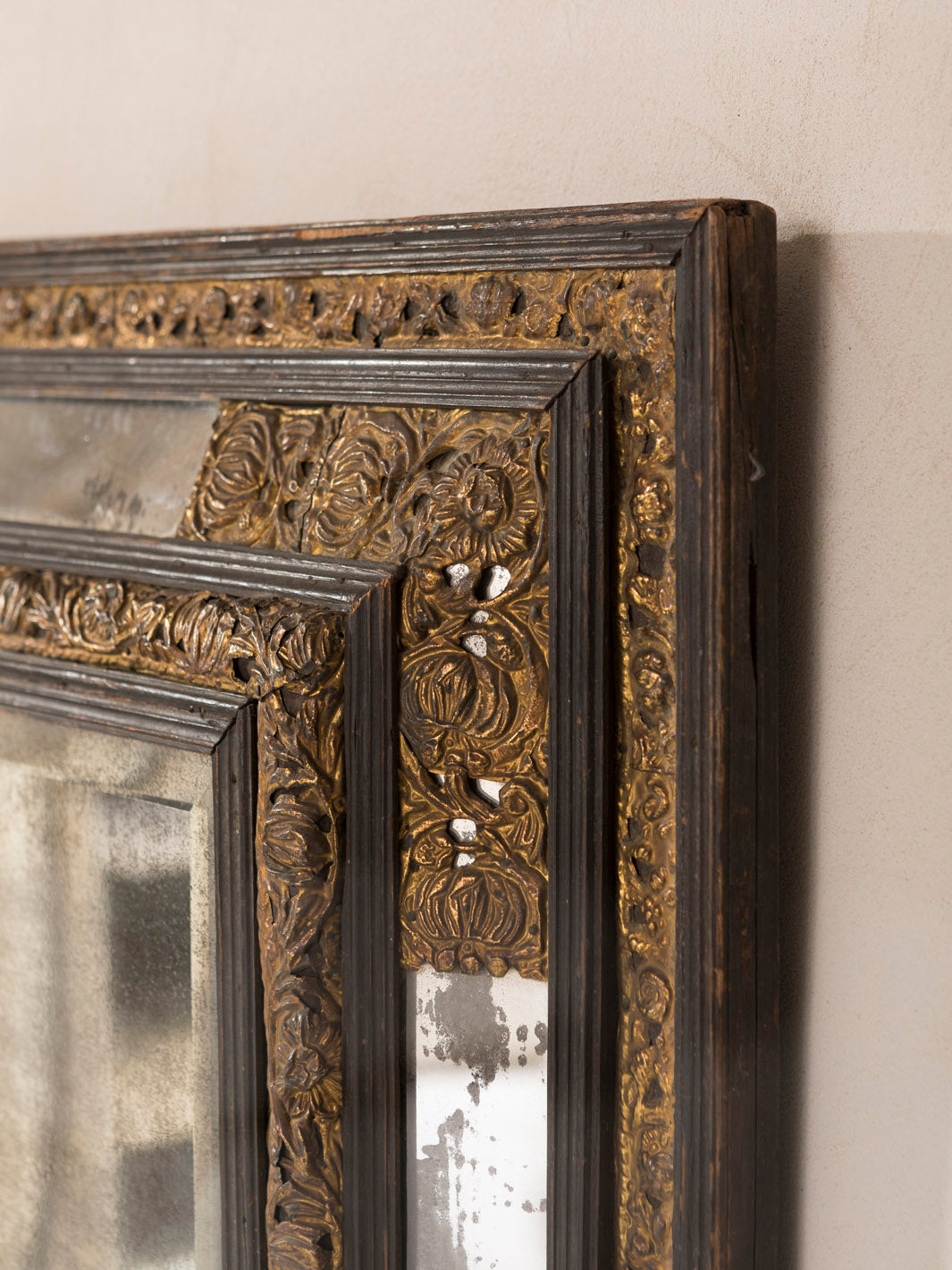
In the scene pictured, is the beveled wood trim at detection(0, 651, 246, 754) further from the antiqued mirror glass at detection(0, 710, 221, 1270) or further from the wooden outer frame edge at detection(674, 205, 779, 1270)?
the wooden outer frame edge at detection(674, 205, 779, 1270)

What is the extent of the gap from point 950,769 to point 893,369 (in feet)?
0.69

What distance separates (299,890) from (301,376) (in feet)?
1.05

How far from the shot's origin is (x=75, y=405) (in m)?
0.95

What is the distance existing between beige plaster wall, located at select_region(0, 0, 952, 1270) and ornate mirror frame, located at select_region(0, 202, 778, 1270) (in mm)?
52

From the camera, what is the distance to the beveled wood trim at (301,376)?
0.68 meters

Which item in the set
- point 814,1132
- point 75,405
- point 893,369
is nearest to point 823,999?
point 814,1132

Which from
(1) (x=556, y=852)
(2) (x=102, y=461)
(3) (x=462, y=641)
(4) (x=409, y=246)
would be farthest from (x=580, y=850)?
(2) (x=102, y=461)

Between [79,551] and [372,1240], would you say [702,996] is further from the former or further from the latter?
[79,551]

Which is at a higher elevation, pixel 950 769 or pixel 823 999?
pixel 950 769

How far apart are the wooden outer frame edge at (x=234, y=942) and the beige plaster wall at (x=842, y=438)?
1.08ft

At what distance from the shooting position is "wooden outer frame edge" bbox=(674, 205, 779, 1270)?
615 millimetres

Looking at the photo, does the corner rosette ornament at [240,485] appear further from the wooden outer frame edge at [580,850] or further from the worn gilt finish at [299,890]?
the wooden outer frame edge at [580,850]

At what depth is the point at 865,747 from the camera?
669mm

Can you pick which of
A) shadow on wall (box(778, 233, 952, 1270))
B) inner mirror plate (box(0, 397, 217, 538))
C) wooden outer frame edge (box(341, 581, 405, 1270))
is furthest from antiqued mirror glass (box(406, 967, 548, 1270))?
inner mirror plate (box(0, 397, 217, 538))
